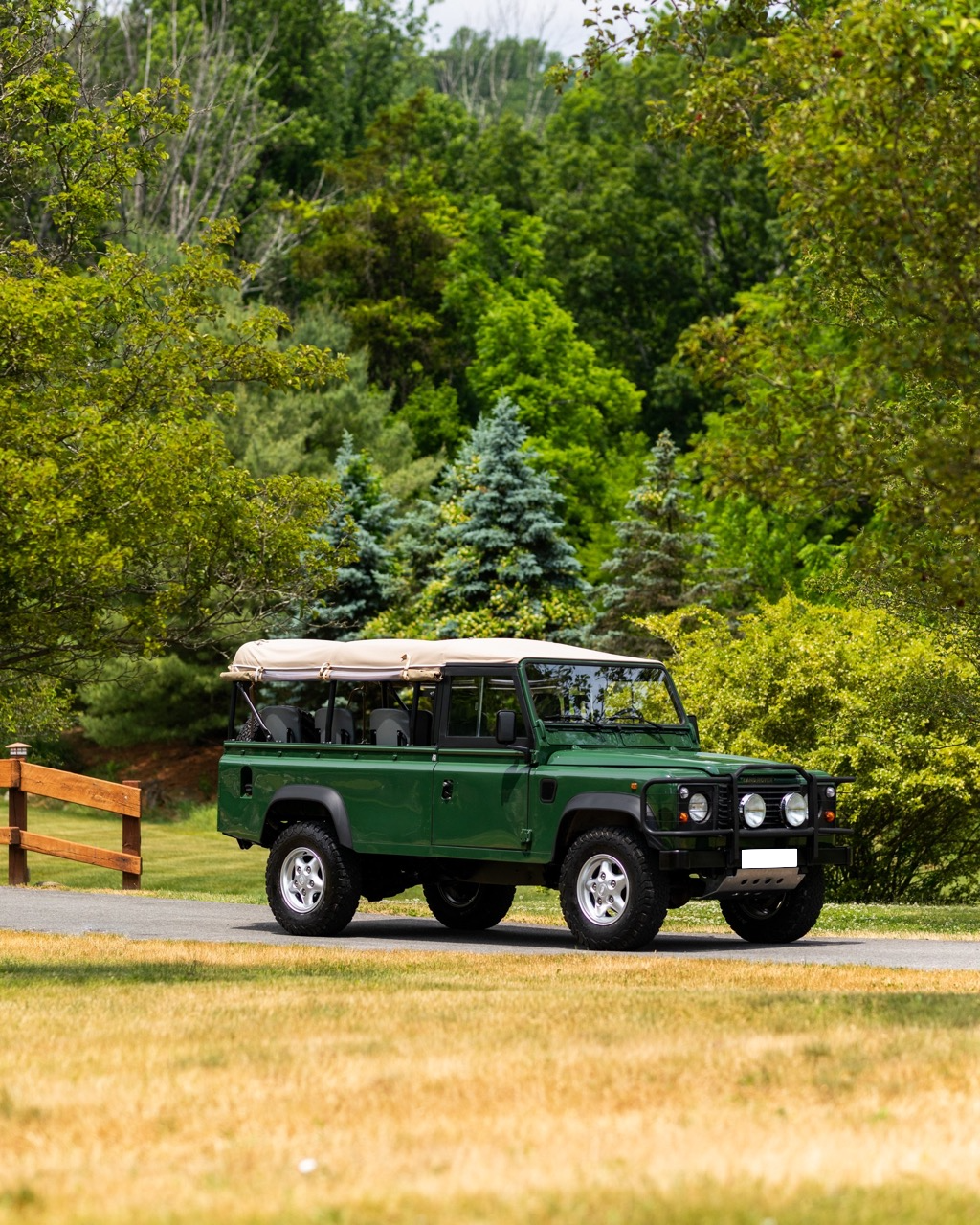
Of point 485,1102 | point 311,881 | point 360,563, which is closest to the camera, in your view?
point 485,1102

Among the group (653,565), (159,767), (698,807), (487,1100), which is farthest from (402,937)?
(159,767)

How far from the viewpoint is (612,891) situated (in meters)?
13.8

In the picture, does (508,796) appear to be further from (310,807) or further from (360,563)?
(360,563)

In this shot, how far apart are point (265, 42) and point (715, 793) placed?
56.5m

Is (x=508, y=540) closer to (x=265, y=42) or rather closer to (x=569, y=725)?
(x=569, y=725)

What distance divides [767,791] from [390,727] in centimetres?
329

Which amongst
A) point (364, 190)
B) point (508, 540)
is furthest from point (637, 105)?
point (508, 540)

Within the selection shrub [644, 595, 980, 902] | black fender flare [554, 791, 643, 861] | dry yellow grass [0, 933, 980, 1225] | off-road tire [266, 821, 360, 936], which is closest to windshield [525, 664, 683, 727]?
black fender flare [554, 791, 643, 861]

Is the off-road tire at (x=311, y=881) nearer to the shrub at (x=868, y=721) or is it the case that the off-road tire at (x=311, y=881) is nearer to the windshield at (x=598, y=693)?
the windshield at (x=598, y=693)

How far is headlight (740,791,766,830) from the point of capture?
13.9m

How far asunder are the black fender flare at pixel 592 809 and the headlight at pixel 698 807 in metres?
0.38

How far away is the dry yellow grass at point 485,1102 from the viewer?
17.8 ft

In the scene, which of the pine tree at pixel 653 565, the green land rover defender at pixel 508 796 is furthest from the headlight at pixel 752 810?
the pine tree at pixel 653 565

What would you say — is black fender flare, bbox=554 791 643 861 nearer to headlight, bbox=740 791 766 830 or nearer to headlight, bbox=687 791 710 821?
headlight, bbox=687 791 710 821
